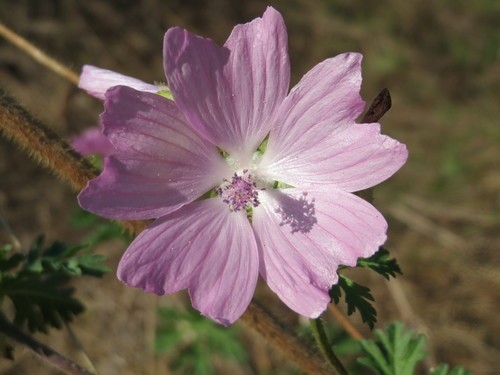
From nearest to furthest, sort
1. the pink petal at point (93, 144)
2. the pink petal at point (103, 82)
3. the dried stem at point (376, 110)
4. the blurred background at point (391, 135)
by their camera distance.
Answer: the dried stem at point (376, 110)
the pink petal at point (103, 82)
the pink petal at point (93, 144)
the blurred background at point (391, 135)

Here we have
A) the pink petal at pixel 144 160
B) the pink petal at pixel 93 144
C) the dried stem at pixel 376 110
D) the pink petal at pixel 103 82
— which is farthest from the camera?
the pink petal at pixel 93 144

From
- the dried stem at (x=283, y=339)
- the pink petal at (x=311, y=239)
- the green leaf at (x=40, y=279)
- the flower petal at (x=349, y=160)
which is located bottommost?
the green leaf at (x=40, y=279)

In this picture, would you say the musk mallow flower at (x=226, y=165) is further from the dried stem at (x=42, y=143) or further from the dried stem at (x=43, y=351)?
the dried stem at (x=43, y=351)

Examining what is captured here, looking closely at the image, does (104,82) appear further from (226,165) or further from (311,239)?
(311,239)

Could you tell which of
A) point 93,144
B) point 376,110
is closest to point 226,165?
point 376,110

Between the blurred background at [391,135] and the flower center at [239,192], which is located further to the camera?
the blurred background at [391,135]

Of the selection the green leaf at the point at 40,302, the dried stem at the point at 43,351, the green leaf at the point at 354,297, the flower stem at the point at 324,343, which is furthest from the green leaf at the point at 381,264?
the green leaf at the point at 40,302

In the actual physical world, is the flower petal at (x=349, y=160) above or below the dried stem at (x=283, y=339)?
above
